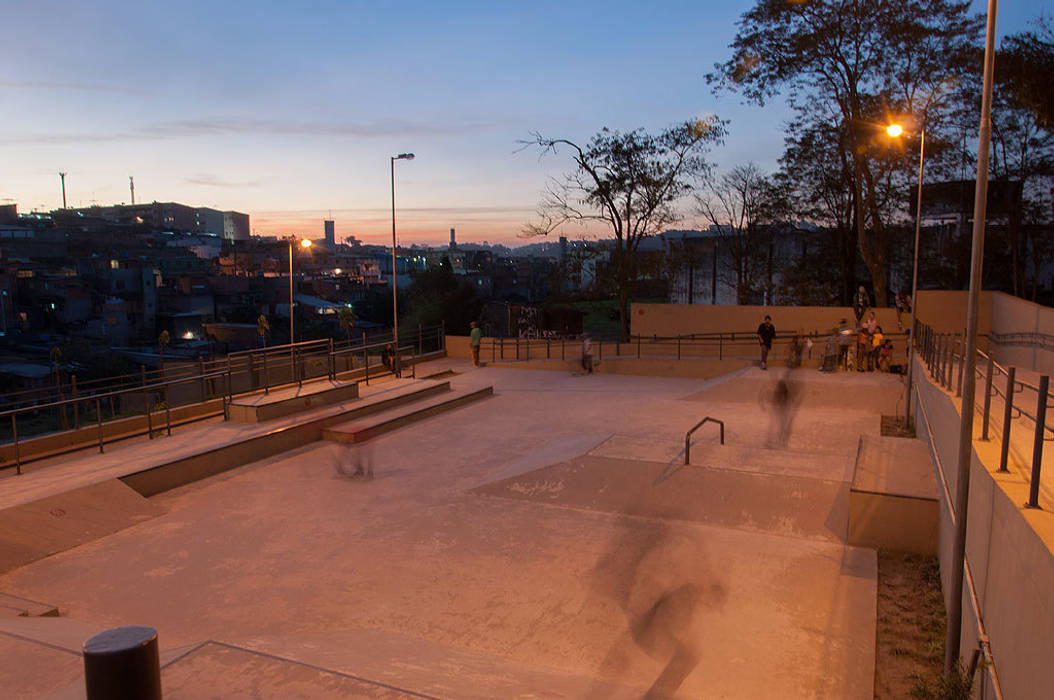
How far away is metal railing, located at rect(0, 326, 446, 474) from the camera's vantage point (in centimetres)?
1145

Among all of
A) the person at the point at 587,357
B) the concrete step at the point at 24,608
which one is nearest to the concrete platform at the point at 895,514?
the concrete step at the point at 24,608

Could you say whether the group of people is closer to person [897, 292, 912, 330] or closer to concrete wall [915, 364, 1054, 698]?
person [897, 292, 912, 330]

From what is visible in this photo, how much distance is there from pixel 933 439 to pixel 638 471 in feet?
13.7

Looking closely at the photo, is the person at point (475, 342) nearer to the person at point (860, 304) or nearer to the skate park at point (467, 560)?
the skate park at point (467, 560)

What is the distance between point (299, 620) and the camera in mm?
6074

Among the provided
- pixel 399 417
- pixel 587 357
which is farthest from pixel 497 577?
pixel 587 357

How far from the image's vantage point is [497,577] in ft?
22.9

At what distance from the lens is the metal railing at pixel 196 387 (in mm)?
11445

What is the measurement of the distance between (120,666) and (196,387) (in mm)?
28309

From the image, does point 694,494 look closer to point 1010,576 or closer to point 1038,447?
point 1010,576

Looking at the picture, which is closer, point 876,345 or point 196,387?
point 876,345

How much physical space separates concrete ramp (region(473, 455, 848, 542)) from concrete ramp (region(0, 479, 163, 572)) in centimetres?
467

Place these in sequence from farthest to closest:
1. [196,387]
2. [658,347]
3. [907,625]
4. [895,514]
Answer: [196,387] < [658,347] < [895,514] < [907,625]

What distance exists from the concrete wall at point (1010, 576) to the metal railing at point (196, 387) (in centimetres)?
1064
